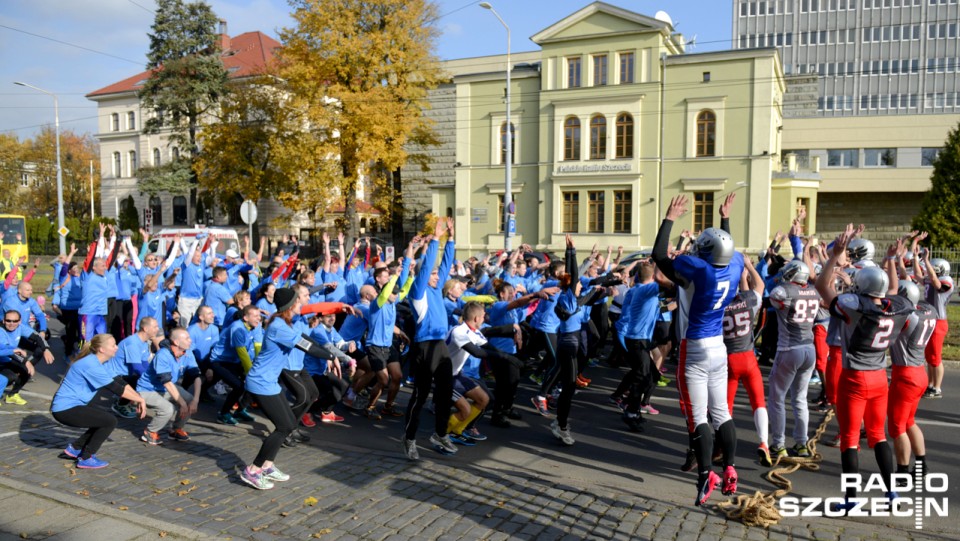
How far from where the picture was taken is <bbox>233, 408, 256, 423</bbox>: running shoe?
8180 millimetres

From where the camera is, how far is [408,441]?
6.65 metres

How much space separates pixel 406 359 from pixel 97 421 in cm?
434

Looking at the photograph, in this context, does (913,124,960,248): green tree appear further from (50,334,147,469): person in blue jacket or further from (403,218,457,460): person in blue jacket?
(50,334,147,469): person in blue jacket

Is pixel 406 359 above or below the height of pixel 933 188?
below

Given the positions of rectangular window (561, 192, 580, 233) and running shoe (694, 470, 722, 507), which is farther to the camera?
rectangular window (561, 192, 580, 233)

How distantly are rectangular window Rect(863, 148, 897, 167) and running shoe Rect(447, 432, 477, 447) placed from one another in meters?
43.1

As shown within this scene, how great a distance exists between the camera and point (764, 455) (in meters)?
6.29

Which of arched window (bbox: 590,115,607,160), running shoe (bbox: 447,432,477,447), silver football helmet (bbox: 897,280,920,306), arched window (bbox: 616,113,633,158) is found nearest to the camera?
silver football helmet (bbox: 897,280,920,306)

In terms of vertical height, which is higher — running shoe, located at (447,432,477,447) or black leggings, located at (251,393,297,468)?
black leggings, located at (251,393,297,468)

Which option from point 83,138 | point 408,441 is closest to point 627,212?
point 408,441

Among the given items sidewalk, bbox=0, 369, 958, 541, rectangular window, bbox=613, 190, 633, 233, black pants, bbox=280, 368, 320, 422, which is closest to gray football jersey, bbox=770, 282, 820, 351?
sidewalk, bbox=0, 369, 958, 541

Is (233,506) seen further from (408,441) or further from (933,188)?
(933,188)

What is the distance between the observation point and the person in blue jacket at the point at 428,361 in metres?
6.66

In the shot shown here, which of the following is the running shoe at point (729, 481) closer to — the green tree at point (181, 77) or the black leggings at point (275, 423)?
the black leggings at point (275, 423)
